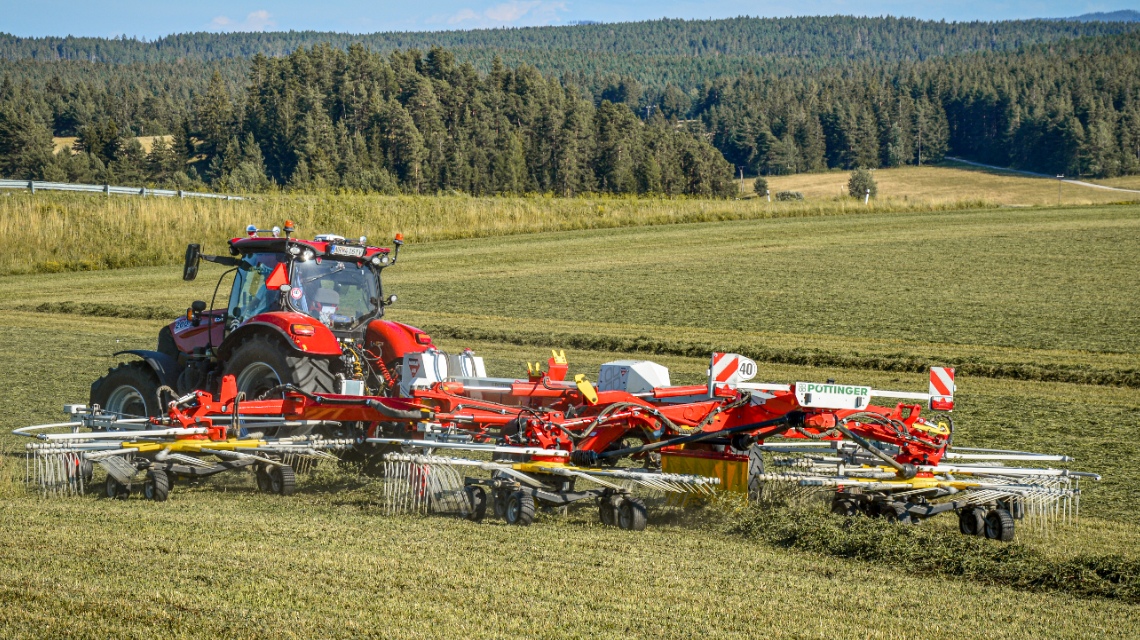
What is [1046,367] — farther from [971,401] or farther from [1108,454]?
[1108,454]

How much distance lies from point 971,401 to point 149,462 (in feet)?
31.9

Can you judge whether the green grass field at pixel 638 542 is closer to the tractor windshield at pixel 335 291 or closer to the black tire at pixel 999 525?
the black tire at pixel 999 525

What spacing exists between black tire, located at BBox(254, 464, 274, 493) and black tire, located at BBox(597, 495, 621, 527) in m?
A: 2.96

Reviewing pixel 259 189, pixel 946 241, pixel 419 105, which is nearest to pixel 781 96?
pixel 419 105

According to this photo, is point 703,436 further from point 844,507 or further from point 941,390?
point 941,390

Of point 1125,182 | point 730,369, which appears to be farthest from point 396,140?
point 730,369

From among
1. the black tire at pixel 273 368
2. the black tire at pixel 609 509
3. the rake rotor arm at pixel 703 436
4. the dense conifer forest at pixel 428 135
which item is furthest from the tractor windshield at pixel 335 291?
the dense conifer forest at pixel 428 135

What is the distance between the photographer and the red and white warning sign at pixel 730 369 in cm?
853

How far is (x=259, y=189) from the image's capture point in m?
59.9

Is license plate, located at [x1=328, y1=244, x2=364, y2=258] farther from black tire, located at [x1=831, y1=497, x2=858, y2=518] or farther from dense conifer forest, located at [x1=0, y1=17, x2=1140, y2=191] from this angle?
dense conifer forest, located at [x1=0, y1=17, x2=1140, y2=191]

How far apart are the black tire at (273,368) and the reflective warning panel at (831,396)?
4363 mm

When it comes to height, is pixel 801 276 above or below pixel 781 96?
below

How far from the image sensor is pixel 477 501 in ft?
Answer: 27.6

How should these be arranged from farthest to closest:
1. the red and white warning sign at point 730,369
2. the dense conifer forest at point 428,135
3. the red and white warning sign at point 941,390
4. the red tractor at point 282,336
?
the dense conifer forest at point 428,135 < the red tractor at point 282,336 < the red and white warning sign at point 730,369 < the red and white warning sign at point 941,390
